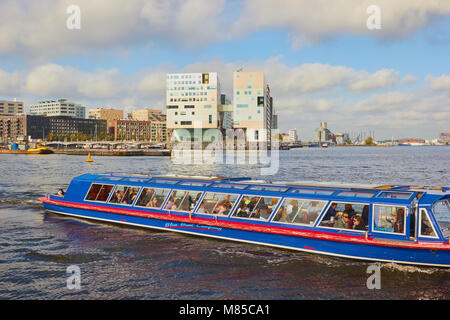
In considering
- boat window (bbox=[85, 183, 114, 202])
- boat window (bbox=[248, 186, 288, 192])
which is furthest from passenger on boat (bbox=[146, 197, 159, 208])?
boat window (bbox=[248, 186, 288, 192])

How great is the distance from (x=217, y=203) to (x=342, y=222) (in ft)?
19.1

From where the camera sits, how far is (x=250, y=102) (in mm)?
163750

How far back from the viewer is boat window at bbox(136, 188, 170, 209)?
2112 cm

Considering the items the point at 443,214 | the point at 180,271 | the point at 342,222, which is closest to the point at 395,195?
the point at 443,214

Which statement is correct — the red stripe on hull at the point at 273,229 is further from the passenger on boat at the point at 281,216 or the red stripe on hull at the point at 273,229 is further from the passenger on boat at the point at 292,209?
the passenger on boat at the point at 292,209

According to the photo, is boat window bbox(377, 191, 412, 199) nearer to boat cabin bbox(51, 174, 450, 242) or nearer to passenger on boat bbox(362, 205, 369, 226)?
boat cabin bbox(51, 174, 450, 242)

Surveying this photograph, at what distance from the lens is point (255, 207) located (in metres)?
17.9

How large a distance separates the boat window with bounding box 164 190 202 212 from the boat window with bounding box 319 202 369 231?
6.43m

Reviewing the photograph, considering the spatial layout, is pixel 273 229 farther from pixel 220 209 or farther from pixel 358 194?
pixel 358 194

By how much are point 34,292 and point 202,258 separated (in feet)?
20.0

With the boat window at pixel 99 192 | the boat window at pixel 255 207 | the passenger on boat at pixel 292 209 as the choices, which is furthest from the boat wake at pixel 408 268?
the boat window at pixel 99 192

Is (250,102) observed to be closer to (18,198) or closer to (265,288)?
(18,198)

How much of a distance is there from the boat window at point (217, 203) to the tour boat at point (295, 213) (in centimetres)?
5

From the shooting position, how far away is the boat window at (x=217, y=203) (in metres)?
18.6
